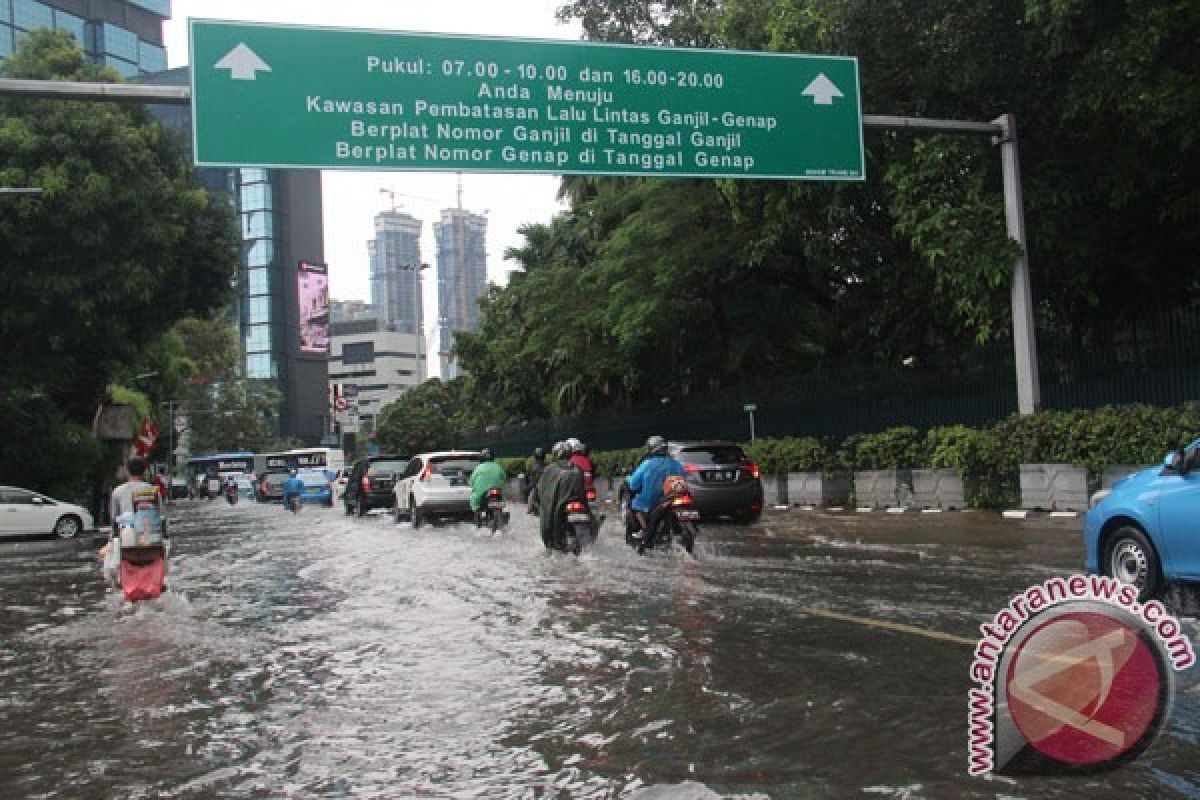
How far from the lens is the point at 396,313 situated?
152 m

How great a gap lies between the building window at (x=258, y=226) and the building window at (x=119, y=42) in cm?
3368

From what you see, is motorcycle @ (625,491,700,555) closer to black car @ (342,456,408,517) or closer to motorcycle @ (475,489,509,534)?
motorcycle @ (475,489,509,534)

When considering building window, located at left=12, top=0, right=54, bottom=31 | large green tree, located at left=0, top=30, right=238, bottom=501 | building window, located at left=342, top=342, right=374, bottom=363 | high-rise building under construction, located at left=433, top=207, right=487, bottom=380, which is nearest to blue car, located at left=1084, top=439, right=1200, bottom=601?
large green tree, located at left=0, top=30, right=238, bottom=501

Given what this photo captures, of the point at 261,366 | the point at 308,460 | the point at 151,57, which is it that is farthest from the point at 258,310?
the point at 308,460

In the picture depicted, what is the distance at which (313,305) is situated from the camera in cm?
11688

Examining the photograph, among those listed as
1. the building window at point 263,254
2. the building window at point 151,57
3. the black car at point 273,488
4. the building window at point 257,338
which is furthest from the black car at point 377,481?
the building window at point 257,338

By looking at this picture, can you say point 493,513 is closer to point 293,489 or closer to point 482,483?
point 482,483

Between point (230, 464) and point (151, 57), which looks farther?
point (151, 57)

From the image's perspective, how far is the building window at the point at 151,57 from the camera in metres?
86.8

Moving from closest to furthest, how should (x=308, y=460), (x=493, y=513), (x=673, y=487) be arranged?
(x=673, y=487) < (x=493, y=513) < (x=308, y=460)

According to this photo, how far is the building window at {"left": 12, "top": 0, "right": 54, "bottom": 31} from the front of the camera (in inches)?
2785

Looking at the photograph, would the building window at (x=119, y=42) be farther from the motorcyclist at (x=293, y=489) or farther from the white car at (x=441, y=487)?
the white car at (x=441, y=487)

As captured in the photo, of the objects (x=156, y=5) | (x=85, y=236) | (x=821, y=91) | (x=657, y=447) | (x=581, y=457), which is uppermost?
(x=156, y=5)

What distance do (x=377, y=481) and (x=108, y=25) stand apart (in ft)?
222
